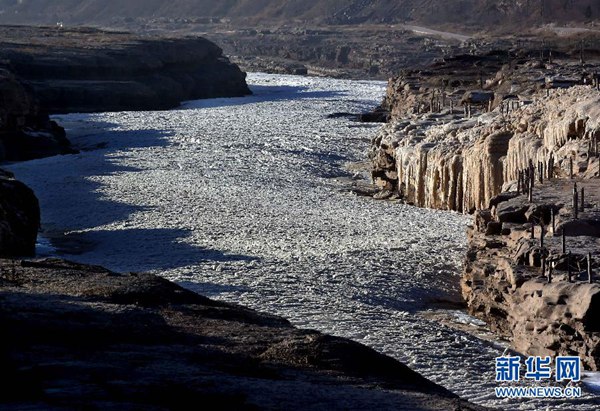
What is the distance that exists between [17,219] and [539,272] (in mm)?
8583

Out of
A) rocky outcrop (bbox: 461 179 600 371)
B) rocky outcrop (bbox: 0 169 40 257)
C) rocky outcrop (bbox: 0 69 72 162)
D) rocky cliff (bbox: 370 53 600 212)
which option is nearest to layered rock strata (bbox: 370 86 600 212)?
rocky cliff (bbox: 370 53 600 212)

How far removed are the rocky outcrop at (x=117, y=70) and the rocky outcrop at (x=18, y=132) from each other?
462 inches

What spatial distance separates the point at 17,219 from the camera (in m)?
18.8

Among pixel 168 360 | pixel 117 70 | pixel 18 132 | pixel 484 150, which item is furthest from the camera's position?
pixel 117 70

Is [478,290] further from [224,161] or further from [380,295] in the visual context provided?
[224,161]

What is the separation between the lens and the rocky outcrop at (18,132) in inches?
1409

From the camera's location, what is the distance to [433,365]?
13141 mm

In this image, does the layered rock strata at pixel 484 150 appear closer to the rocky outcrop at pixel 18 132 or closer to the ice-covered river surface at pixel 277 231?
the ice-covered river surface at pixel 277 231

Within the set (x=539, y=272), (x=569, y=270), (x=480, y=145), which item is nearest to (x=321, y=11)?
(x=480, y=145)

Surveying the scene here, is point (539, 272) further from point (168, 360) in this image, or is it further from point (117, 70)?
point (117, 70)

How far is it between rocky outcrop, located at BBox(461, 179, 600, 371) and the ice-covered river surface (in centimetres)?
58

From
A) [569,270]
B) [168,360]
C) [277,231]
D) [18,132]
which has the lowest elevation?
[277,231]

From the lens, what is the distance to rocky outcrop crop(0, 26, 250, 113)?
56656 mm

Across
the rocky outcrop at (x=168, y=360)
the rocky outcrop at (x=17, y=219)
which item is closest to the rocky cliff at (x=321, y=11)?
the rocky outcrop at (x=17, y=219)
